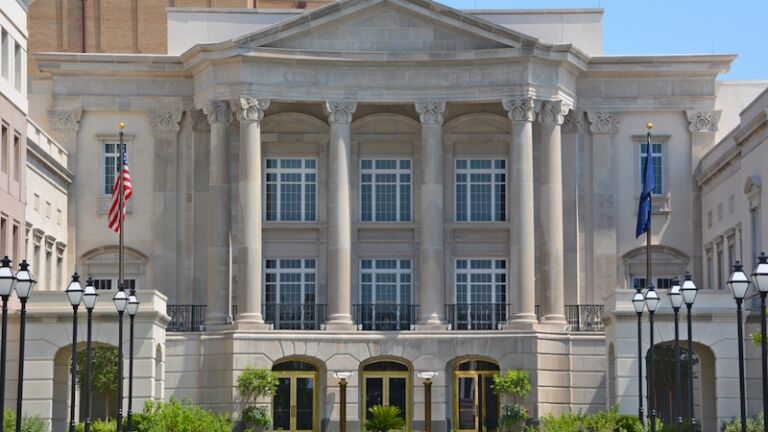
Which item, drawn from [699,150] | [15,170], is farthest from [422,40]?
[15,170]

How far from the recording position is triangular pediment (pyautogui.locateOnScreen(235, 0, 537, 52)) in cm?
7875

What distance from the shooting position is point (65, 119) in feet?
271

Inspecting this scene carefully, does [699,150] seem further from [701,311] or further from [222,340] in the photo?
[222,340]

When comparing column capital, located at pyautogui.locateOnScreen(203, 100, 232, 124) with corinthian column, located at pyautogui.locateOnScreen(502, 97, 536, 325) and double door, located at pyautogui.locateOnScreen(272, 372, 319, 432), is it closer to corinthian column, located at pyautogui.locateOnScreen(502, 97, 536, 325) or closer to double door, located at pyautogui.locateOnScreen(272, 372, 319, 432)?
double door, located at pyautogui.locateOnScreen(272, 372, 319, 432)

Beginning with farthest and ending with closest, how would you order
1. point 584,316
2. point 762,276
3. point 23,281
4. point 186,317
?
point 584,316
point 186,317
point 23,281
point 762,276

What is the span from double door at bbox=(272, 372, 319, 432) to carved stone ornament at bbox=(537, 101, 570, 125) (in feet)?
46.5

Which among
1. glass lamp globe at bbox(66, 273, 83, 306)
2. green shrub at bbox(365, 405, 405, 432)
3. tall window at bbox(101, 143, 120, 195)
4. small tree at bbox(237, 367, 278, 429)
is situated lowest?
green shrub at bbox(365, 405, 405, 432)

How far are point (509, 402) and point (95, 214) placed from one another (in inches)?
778

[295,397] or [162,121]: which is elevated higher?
[162,121]

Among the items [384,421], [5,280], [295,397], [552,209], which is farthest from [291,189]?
[5,280]

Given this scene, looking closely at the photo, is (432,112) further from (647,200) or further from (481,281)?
(647,200)

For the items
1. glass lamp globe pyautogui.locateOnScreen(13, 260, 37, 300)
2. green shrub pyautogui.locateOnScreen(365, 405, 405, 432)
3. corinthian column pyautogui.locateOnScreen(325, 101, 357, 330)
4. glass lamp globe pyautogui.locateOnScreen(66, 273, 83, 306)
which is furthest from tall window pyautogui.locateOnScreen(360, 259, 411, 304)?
glass lamp globe pyautogui.locateOnScreen(13, 260, 37, 300)

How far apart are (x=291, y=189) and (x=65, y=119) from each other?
10138mm

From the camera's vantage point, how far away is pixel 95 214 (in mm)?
82375
